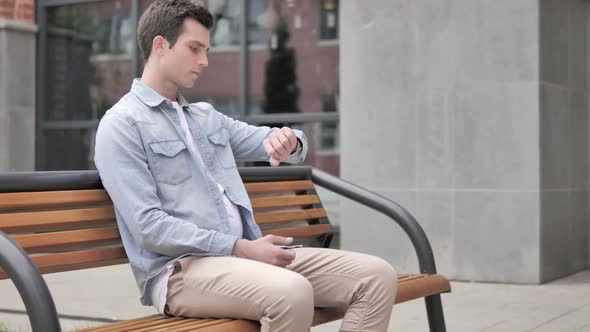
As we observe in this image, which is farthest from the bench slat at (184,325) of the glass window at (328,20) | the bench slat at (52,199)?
the glass window at (328,20)

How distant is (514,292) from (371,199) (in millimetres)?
3264

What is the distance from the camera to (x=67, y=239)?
10.9 feet

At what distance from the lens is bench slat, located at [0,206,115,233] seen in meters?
3.14

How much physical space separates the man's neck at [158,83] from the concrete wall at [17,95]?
8009 mm

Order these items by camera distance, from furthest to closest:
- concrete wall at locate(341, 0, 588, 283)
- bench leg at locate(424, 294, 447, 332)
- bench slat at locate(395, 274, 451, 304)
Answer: concrete wall at locate(341, 0, 588, 283) → bench leg at locate(424, 294, 447, 332) → bench slat at locate(395, 274, 451, 304)

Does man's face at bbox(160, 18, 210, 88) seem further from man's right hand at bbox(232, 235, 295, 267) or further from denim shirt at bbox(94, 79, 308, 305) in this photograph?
man's right hand at bbox(232, 235, 295, 267)

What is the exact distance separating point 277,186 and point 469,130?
382cm

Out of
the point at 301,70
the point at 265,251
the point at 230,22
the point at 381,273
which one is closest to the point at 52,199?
the point at 265,251

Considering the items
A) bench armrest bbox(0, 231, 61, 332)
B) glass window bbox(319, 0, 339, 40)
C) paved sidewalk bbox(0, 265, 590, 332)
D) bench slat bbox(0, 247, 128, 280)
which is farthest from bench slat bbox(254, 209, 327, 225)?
glass window bbox(319, 0, 339, 40)

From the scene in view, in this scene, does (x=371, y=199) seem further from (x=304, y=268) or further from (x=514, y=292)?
(x=514, y=292)

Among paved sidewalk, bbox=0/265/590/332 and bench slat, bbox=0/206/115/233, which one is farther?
paved sidewalk, bbox=0/265/590/332

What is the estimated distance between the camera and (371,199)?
172 inches

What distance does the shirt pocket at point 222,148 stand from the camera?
3.51 m

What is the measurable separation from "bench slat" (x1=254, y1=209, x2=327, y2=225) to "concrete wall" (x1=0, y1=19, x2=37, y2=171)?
7166 millimetres
